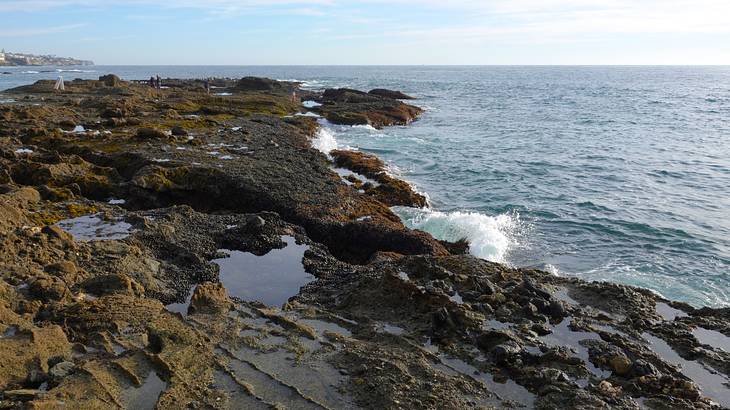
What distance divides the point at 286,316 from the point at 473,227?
11.2 metres

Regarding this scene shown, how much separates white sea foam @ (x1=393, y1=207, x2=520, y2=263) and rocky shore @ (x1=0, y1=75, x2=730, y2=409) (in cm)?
125

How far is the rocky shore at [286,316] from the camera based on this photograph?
25.3ft

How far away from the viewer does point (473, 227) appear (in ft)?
64.4

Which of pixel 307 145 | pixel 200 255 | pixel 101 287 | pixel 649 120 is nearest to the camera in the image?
pixel 101 287

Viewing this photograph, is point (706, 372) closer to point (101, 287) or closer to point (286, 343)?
point (286, 343)

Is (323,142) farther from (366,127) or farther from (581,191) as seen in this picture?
(581,191)

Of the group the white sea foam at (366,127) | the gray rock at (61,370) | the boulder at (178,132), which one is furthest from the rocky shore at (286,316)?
the white sea foam at (366,127)

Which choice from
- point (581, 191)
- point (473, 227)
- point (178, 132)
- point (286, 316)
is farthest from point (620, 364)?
point (178, 132)

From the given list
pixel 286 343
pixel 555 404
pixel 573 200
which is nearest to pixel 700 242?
pixel 573 200

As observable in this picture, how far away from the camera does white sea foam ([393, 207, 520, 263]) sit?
59.4ft

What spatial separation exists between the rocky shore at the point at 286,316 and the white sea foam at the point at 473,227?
4.11 ft

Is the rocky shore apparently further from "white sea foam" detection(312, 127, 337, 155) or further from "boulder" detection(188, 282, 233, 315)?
"white sea foam" detection(312, 127, 337, 155)

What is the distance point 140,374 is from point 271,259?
244 inches

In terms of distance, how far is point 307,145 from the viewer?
102 feet
